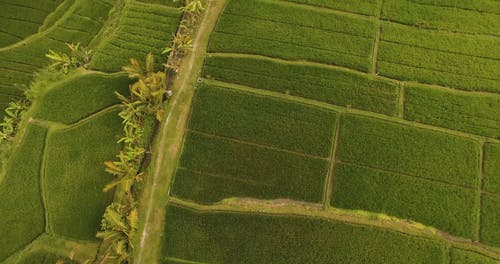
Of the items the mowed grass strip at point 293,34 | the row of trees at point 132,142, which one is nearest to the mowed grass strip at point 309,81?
the mowed grass strip at point 293,34

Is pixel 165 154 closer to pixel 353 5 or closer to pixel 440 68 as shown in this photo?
pixel 353 5

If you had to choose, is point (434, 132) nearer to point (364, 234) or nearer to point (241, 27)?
point (364, 234)

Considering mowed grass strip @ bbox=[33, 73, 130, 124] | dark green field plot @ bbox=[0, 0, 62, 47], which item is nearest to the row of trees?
mowed grass strip @ bbox=[33, 73, 130, 124]

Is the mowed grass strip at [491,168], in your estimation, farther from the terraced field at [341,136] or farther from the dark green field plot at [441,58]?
the dark green field plot at [441,58]

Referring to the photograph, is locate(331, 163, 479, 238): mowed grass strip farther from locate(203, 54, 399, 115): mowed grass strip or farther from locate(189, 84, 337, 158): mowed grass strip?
locate(203, 54, 399, 115): mowed grass strip

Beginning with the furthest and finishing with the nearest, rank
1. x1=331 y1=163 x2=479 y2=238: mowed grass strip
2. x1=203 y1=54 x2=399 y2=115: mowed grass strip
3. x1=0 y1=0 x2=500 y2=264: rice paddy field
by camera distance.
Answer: x1=203 y1=54 x2=399 y2=115: mowed grass strip, x1=0 y1=0 x2=500 y2=264: rice paddy field, x1=331 y1=163 x2=479 y2=238: mowed grass strip

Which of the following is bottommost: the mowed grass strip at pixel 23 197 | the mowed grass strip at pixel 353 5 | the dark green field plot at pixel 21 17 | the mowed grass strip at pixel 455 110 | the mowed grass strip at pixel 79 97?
the mowed grass strip at pixel 23 197

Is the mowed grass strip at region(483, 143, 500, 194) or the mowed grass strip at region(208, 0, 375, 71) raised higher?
the mowed grass strip at region(208, 0, 375, 71)

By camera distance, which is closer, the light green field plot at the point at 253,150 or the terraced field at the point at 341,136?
the terraced field at the point at 341,136

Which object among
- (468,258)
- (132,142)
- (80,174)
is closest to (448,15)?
(468,258)
